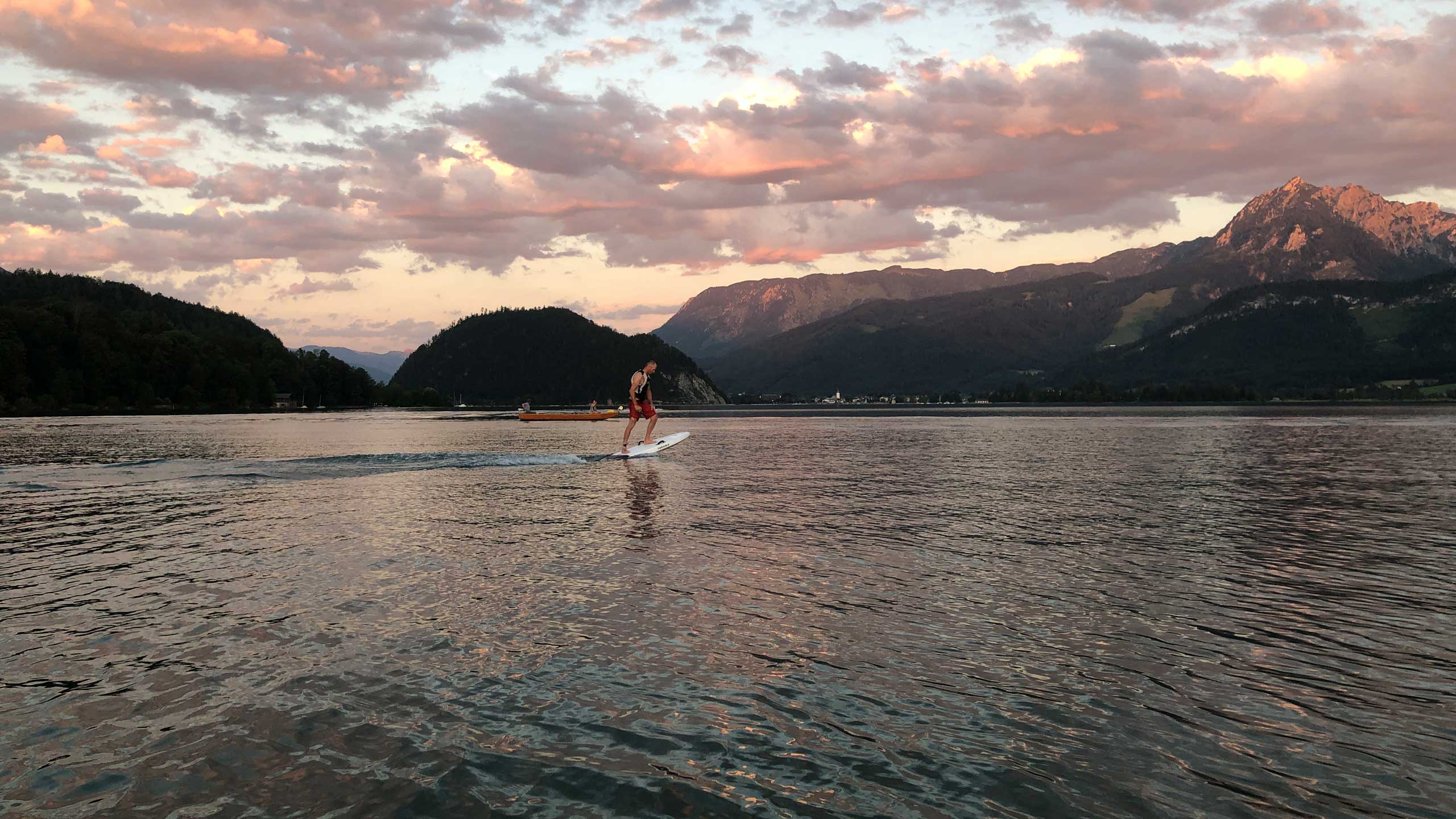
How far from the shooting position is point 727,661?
10.9 m

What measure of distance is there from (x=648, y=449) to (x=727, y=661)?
4109 cm

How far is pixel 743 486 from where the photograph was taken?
3475 cm

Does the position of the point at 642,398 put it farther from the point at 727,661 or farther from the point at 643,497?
the point at 727,661

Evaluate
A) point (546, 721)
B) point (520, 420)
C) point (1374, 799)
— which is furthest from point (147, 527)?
point (520, 420)

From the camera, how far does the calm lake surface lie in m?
7.37

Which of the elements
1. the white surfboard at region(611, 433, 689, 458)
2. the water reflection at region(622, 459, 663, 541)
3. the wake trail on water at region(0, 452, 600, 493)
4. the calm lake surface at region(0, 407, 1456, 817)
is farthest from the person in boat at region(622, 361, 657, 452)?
the calm lake surface at region(0, 407, 1456, 817)

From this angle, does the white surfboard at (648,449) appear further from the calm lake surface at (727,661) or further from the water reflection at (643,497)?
the calm lake surface at (727,661)

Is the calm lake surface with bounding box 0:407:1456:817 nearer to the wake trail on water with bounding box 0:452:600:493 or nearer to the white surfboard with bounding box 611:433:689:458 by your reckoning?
the wake trail on water with bounding box 0:452:600:493

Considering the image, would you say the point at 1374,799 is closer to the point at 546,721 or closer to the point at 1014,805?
the point at 1014,805

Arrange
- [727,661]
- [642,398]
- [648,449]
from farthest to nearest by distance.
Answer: [648,449]
[642,398]
[727,661]

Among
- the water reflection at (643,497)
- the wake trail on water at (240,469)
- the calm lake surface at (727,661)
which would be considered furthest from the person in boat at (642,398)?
the calm lake surface at (727,661)

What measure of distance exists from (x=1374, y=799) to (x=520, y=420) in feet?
553

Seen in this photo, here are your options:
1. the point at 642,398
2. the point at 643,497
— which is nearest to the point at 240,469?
the point at 642,398

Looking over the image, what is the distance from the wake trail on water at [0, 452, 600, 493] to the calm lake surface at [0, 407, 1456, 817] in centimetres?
1029
